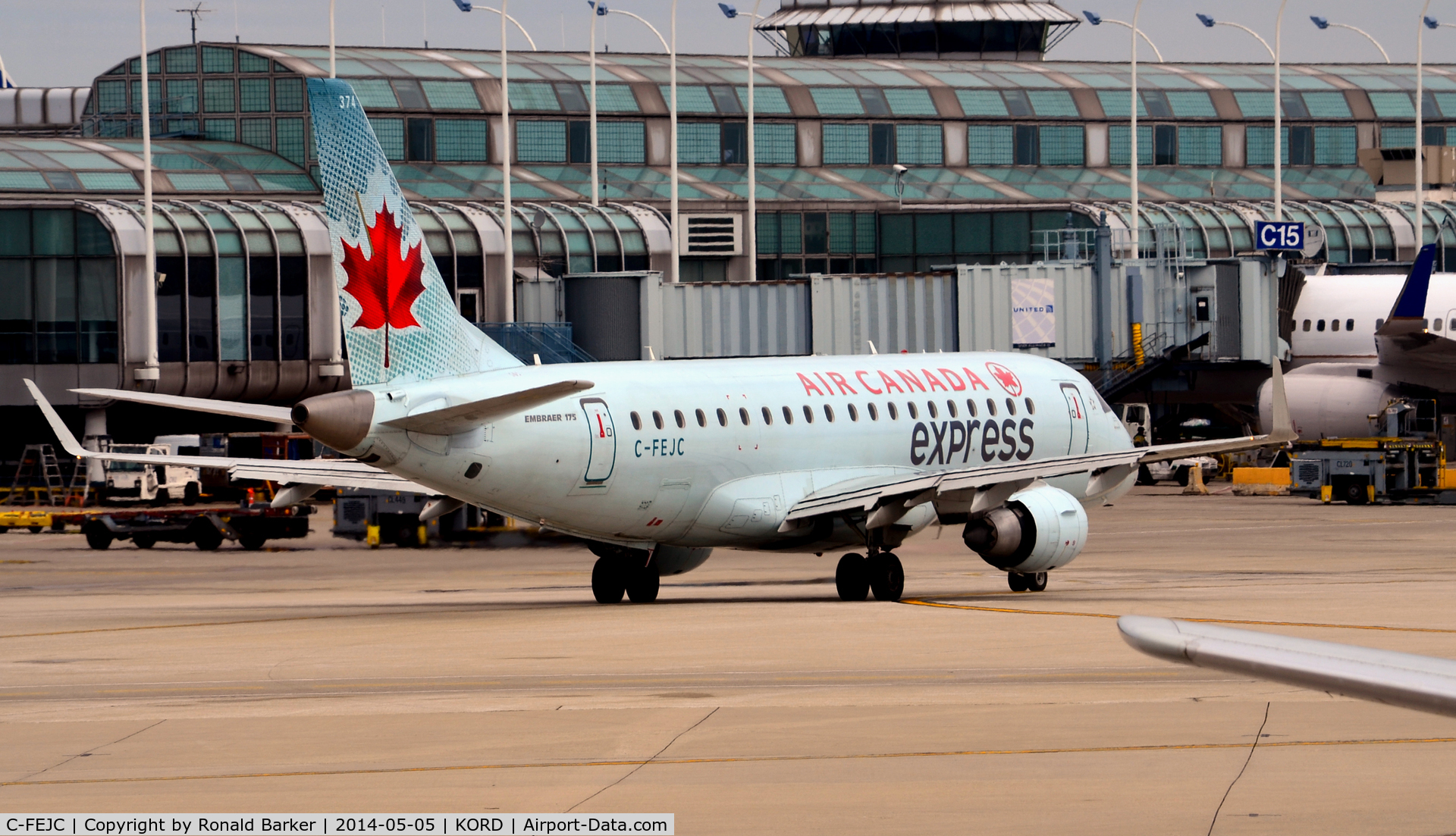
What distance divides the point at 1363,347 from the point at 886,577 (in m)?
44.0

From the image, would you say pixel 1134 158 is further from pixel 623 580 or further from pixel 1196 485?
pixel 623 580

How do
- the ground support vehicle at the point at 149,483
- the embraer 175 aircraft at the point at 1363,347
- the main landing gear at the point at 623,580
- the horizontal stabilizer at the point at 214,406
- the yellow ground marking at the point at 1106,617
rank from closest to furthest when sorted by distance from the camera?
1. the yellow ground marking at the point at 1106,617
2. the horizontal stabilizer at the point at 214,406
3. the main landing gear at the point at 623,580
4. the ground support vehicle at the point at 149,483
5. the embraer 175 aircraft at the point at 1363,347

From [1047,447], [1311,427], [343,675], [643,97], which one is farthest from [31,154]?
[343,675]

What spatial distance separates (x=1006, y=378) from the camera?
3506 centimetres

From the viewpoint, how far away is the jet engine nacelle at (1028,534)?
30.2 m

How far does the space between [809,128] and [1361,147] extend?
30350 mm

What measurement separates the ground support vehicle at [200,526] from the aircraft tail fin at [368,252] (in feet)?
79.0

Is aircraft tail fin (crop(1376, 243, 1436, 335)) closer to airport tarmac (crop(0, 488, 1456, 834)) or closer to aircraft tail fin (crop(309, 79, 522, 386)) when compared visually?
airport tarmac (crop(0, 488, 1456, 834))

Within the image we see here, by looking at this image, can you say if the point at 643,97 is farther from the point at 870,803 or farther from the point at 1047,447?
the point at 870,803

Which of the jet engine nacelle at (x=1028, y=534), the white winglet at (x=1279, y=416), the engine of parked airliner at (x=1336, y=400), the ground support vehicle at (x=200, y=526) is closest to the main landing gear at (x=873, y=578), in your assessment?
the jet engine nacelle at (x=1028, y=534)

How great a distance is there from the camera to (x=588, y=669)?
21672 millimetres

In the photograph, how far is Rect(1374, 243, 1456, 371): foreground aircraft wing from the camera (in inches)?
2227

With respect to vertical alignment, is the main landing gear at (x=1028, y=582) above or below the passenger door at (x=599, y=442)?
below

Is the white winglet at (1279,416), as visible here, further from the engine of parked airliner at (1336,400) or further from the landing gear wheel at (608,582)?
the engine of parked airliner at (1336,400)
